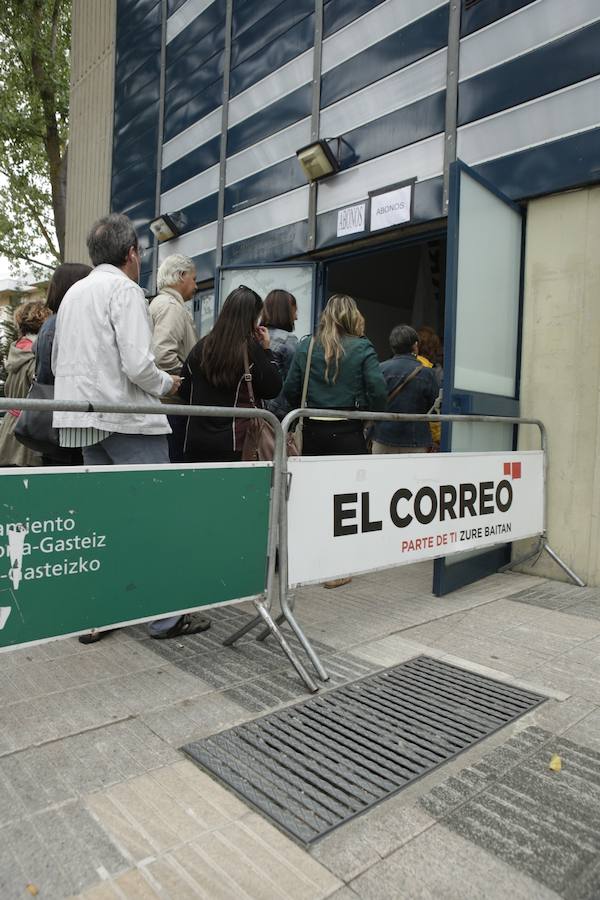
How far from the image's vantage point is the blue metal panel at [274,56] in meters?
6.78

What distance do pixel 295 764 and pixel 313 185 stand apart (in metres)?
5.82

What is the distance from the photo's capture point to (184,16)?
8836 mm

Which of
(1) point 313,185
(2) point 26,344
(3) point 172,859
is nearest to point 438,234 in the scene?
(1) point 313,185

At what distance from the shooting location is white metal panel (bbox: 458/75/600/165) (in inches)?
179

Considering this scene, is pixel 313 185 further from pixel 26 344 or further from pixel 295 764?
pixel 295 764

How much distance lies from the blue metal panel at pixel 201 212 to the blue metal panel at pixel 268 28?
1.55 m

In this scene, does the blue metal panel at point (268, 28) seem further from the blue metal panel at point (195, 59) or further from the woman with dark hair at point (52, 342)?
the woman with dark hair at point (52, 342)

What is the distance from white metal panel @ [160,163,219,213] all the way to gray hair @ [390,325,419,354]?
3.99 m

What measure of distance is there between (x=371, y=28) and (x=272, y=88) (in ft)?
4.96

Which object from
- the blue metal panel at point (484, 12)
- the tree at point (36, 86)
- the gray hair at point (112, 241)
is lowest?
the gray hair at point (112, 241)

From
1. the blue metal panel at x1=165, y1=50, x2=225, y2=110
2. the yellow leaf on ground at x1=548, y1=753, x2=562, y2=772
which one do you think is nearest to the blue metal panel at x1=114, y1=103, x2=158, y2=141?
the blue metal panel at x1=165, y1=50, x2=225, y2=110

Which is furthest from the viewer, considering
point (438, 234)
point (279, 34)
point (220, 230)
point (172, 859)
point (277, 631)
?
point (220, 230)

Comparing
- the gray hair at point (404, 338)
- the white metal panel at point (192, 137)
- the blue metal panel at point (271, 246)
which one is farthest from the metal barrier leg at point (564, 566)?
the white metal panel at point (192, 137)

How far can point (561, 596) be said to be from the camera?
179 inches
